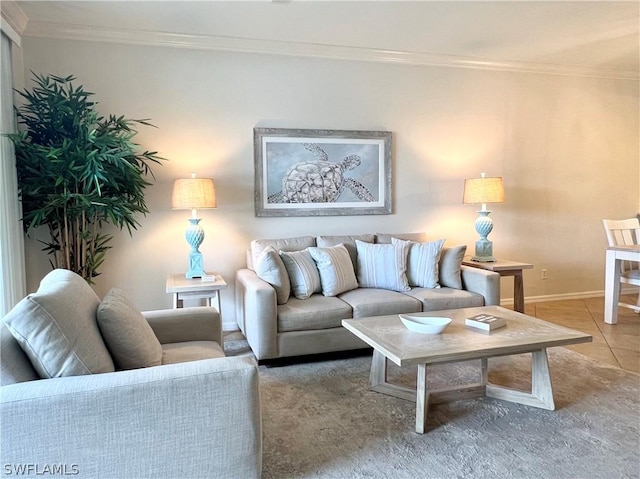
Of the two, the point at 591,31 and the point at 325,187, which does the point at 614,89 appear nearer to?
the point at 591,31

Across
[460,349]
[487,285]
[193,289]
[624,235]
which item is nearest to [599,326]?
[624,235]

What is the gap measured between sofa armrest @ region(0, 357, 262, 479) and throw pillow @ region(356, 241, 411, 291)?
2.12m

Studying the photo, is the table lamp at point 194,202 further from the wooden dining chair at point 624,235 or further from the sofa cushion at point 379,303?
the wooden dining chair at point 624,235

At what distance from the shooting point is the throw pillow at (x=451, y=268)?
3710mm

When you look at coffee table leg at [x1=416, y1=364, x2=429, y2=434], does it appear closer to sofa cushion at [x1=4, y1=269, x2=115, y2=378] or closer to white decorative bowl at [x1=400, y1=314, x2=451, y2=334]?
white decorative bowl at [x1=400, y1=314, x2=451, y2=334]

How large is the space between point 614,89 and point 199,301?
521 centimetres

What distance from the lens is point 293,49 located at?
3.99 m

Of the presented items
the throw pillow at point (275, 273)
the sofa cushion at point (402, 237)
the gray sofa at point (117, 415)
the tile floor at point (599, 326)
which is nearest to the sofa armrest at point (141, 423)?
the gray sofa at point (117, 415)

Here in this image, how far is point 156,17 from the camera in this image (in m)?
3.35

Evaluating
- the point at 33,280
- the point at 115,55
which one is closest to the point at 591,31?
the point at 115,55

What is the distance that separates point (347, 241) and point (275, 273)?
0.95 m

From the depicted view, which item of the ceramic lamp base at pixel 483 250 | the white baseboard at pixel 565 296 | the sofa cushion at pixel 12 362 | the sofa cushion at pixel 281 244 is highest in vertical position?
the sofa cushion at pixel 281 244

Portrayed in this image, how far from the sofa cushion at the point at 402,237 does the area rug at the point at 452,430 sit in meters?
1.38

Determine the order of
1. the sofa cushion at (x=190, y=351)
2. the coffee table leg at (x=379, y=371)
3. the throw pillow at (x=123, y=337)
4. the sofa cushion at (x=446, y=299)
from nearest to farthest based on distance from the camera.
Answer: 1. the throw pillow at (x=123, y=337)
2. the sofa cushion at (x=190, y=351)
3. the coffee table leg at (x=379, y=371)
4. the sofa cushion at (x=446, y=299)
